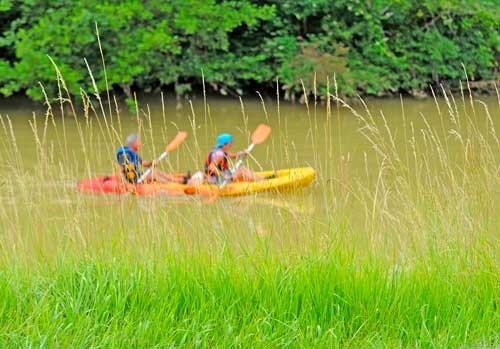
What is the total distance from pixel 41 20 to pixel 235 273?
11555 millimetres

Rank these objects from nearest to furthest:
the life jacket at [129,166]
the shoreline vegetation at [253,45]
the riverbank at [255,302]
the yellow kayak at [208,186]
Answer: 1. the riverbank at [255,302]
2. the yellow kayak at [208,186]
3. the life jacket at [129,166]
4. the shoreline vegetation at [253,45]

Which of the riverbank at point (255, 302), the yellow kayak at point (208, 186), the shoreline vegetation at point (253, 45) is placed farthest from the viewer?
the shoreline vegetation at point (253, 45)

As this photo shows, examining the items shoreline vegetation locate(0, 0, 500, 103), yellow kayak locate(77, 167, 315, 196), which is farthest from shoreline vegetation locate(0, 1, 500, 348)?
shoreline vegetation locate(0, 0, 500, 103)

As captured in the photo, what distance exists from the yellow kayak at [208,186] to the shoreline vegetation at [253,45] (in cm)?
622

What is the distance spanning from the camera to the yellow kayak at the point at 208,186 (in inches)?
216

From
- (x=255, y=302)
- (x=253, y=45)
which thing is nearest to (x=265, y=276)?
(x=255, y=302)

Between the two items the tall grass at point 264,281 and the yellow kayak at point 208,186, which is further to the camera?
the yellow kayak at point 208,186

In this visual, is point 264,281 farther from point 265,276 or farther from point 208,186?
point 208,186

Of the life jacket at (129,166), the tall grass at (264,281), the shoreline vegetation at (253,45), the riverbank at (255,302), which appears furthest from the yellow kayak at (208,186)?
the shoreline vegetation at (253,45)

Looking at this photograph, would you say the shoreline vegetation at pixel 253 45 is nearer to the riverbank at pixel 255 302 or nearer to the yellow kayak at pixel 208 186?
the yellow kayak at pixel 208 186

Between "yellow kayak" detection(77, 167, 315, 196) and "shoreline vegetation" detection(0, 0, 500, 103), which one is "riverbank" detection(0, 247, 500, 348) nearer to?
"yellow kayak" detection(77, 167, 315, 196)

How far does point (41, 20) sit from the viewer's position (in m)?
15.0

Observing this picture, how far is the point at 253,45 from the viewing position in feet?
60.5

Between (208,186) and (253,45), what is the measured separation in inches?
511
